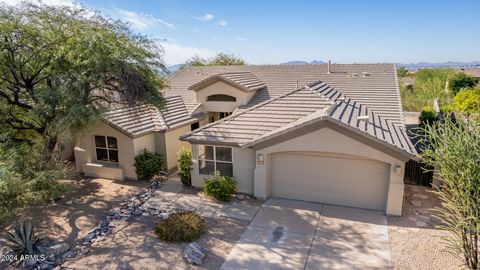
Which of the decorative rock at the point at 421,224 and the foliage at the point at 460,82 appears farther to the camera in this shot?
the foliage at the point at 460,82

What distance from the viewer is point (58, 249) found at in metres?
9.98

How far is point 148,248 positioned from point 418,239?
8.90 metres

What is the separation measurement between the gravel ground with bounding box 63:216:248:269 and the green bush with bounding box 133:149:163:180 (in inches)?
172

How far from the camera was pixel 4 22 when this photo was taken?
11688mm

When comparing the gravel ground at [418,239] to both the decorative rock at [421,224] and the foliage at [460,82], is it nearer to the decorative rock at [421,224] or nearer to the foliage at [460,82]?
the decorative rock at [421,224]

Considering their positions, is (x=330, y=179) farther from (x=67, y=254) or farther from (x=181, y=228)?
(x=67, y=254)

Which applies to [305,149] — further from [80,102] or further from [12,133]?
[12,133]

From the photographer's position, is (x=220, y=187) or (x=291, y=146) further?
(x=220, y=187)

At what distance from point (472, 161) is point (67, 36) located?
46.3ft

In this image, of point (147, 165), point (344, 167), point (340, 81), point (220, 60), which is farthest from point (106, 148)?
point (220, 60)

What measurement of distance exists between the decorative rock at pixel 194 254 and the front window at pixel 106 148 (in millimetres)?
9065

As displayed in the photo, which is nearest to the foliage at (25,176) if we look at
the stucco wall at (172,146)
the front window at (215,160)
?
the front window at (215,160)

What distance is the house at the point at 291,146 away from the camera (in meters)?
12.3

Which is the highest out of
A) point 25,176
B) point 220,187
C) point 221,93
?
point 221,93
